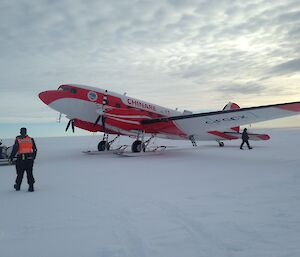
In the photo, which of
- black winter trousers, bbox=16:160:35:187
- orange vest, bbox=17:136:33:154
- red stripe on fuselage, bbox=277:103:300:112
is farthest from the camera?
red stripe on fuselage, bbox=277:103:300:112

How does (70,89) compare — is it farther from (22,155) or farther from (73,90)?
(22,155)

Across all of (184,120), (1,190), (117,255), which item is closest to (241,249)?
(117,255)

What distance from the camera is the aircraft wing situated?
12602mm

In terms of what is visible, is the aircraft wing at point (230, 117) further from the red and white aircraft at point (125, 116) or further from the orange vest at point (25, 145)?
the orange vest at point (25, 145)

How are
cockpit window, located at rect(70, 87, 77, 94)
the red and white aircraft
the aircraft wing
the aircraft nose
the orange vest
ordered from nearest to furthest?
the orange vest < the aircraft wing < the red and white aircraft < the aircraft nose < cockpit window, located at rect(70, 87, 77, 94)

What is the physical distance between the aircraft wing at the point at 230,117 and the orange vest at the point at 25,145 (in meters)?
10.1

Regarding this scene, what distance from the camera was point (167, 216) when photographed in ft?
16.0

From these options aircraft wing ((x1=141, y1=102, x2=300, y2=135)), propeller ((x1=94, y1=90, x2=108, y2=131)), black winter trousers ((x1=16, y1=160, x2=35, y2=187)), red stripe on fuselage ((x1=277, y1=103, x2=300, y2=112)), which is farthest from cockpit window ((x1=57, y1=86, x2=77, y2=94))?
red stripe on fuselage ((x1=277, y1=103, x2=300, y2=112))

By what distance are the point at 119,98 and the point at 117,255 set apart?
15194 millimetres

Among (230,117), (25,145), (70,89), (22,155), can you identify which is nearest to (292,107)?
(230,117)

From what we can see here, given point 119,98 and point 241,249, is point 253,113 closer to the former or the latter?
point 119,98

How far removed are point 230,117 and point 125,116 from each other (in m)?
6.52

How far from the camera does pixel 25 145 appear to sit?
762 centimetres

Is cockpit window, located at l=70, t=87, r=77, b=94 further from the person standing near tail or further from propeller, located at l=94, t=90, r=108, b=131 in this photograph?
the person standing near tail
